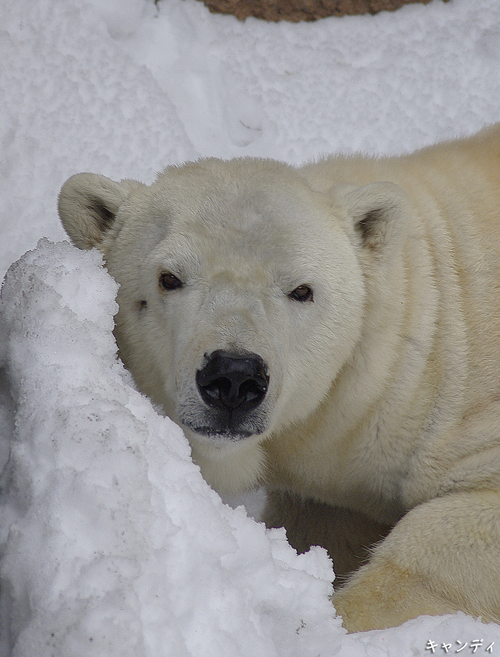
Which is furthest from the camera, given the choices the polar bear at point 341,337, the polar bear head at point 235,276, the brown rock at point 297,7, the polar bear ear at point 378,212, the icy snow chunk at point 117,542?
the brown rock at point 297,7

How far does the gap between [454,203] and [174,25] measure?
88.3 inches

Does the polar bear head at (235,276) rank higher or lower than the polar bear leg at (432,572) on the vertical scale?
higher

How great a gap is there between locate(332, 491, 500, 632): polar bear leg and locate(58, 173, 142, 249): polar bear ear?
4.68ft

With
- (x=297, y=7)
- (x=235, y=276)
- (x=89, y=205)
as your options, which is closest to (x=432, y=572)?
(x=235, y=276)

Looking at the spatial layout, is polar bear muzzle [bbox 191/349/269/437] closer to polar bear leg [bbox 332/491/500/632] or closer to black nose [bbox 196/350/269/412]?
black nose [bbox 196/350/269/412]

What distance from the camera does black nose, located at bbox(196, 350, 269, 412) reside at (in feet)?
6.50

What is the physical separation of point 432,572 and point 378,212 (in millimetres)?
1174

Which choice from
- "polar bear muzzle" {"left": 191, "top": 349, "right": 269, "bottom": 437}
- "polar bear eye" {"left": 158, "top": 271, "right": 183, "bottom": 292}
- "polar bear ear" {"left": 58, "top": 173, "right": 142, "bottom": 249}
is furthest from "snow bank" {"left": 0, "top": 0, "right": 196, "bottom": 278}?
"polar bear muzzle" {"left": 191, "top": 349, "right": 269, "bottom": 437}

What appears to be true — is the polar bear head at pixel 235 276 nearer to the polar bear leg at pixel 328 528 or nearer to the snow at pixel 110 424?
the snow at pixel 110 424

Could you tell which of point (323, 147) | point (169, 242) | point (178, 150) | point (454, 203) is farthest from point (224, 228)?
point (323, 147)

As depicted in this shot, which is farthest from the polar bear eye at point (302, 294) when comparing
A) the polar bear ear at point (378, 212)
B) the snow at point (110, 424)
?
the snow at point (110, 424)

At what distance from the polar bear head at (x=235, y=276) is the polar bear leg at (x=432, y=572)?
0.53m

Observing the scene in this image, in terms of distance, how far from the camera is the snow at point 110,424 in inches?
60.6

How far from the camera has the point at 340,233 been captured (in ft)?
8.38
